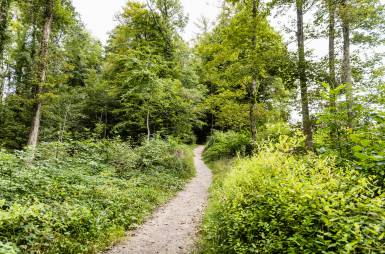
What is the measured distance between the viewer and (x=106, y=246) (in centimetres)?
531

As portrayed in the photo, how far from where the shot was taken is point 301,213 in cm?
331

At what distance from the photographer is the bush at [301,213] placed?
2.48 m

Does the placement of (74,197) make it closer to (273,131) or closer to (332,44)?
(273,131)

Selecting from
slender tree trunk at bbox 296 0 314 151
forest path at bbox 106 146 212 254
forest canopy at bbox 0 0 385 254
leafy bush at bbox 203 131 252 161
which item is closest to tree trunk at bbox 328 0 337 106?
forest canopy at bbox 0 0 385 254

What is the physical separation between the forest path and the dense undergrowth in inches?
14.8

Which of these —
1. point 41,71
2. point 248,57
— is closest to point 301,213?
point 248,57

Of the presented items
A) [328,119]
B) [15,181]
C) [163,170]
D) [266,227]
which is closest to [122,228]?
[15,181]

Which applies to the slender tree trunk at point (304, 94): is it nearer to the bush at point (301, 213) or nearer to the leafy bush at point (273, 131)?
the leafy bush at point (273, 131)

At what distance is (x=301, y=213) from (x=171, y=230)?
13.7ft

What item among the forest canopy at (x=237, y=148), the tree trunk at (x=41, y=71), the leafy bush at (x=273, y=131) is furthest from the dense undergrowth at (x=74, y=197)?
the leafy bush at (x=273, y=131)

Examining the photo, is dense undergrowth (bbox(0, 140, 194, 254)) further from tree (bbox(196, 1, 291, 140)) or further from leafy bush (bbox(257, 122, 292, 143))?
tree (bbox(196, 1, 291, 140))

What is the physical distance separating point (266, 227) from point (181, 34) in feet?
70.3

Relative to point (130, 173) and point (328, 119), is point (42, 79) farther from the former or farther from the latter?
point (328, 119)

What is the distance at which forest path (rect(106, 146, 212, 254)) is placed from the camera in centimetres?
539
